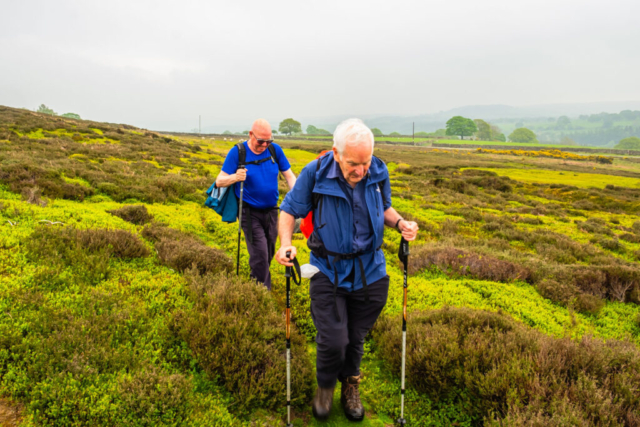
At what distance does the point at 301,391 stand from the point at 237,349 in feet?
2.87

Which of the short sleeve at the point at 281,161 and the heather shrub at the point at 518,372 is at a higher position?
the short sleeve at the point at 281,161

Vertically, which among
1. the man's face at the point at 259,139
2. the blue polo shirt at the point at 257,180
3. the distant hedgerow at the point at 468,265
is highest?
the man's face at the point at 259,139

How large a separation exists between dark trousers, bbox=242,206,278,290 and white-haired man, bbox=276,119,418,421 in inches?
84.4

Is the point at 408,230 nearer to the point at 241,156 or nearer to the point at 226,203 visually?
the point at 241,156

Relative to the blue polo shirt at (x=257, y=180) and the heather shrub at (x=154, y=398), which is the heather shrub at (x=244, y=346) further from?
the blue polo shirt at (x=257, y=180)

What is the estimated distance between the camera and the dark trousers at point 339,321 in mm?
3301

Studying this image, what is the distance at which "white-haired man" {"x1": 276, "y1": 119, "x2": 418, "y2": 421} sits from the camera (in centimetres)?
317

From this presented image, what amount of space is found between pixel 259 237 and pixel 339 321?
2521 mm

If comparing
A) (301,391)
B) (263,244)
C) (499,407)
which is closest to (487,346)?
(499,407)

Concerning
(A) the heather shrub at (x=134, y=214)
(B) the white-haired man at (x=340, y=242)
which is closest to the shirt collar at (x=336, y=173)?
(B) the white-haired man at (x=340, y=242)

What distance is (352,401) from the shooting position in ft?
12.0

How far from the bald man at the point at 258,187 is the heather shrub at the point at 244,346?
2.74 ft

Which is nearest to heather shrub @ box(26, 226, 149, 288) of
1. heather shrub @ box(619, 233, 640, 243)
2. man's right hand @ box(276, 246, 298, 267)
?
man's right hand @ box(276, 246, 298, 267)

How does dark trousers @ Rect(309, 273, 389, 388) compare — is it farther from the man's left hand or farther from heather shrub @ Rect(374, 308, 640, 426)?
heather shrub @ Rect(374, 308, 640, 426)
